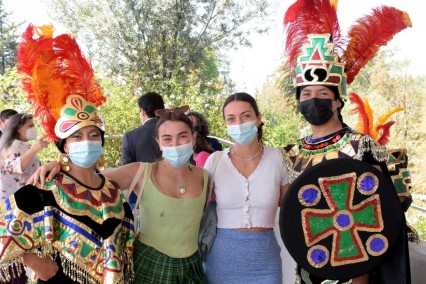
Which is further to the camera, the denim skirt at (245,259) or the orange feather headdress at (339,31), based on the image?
the orange feather headdress at (339,31)

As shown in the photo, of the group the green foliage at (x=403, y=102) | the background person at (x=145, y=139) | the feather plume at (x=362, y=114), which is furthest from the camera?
the green foliage at (x=403, y=102)

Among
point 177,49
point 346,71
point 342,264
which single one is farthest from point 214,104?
point 177,49

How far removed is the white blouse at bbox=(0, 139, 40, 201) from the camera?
3805mm

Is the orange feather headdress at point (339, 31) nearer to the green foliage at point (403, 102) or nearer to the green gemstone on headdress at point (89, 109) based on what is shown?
the green gemstone on headdress at point (89, 109)

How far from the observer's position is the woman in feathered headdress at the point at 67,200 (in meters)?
2.18

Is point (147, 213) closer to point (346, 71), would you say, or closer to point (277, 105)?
point (346, 71)

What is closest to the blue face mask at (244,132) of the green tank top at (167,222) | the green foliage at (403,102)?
the green tank top at (167,222)

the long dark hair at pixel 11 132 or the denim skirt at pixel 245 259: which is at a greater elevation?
the long dark hair at pixel 11 132

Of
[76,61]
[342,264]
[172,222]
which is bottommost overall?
[342,264]

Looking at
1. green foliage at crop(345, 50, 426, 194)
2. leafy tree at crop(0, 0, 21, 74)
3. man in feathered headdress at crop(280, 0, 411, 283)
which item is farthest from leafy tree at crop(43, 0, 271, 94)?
man in feathered headdress at crop(280, 0, 411, 283)

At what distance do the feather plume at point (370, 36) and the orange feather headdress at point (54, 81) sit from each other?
1411mm

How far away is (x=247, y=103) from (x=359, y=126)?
1.17 m

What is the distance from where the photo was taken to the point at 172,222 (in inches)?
97.3

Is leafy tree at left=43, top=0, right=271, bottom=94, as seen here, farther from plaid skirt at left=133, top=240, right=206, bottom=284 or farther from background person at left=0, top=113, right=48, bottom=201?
plaid skirt at left=133, top=240, right=206, bottom=284
